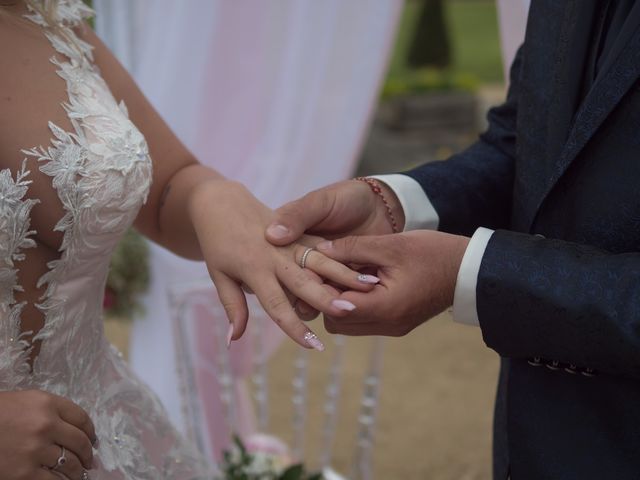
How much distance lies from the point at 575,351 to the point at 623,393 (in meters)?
0.13

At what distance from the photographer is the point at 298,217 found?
150 cm

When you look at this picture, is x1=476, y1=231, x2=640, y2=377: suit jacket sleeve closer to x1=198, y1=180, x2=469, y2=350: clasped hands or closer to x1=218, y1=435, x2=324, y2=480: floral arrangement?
x1=198, y1=180, x2=469, y2=350: clasped hands

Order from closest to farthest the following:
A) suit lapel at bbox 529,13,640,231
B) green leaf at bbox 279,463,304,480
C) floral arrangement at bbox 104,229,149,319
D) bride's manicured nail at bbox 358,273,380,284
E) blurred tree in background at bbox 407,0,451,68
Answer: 1. suit lapel at bbox 529,13,640,231
2. bride's manicured nail at bbox 358,273,380,284
3. green leaf at bbox 279,463,304,480
4. floral arrangement at bbox 104,229,149,319
5. blurred tree in background at bbox 407,0,451,68

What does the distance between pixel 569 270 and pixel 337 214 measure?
0.47 m

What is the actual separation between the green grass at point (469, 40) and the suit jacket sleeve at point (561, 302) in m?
9.00

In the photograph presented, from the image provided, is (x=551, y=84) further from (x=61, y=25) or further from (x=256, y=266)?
(x=61, y=25)

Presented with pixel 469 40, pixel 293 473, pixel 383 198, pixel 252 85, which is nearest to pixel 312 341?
pixel 383 198

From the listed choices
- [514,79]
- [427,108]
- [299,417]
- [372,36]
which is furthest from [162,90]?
[427,108]

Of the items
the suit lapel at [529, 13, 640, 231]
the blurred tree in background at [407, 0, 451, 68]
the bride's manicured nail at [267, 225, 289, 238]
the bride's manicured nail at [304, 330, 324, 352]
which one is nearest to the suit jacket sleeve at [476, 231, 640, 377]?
the suit lapel at [529, 13, 640, 231]

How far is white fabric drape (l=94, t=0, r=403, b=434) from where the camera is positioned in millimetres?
2736

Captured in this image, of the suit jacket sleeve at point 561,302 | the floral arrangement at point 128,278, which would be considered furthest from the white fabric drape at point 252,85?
the suit jacket sleeve at point 561,302

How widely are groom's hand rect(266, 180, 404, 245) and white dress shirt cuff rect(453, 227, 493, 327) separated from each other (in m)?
0.31

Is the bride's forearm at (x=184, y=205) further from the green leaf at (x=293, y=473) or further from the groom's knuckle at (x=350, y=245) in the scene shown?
the green leaf at (x=293, y=473)

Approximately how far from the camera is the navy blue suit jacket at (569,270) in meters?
1.23
